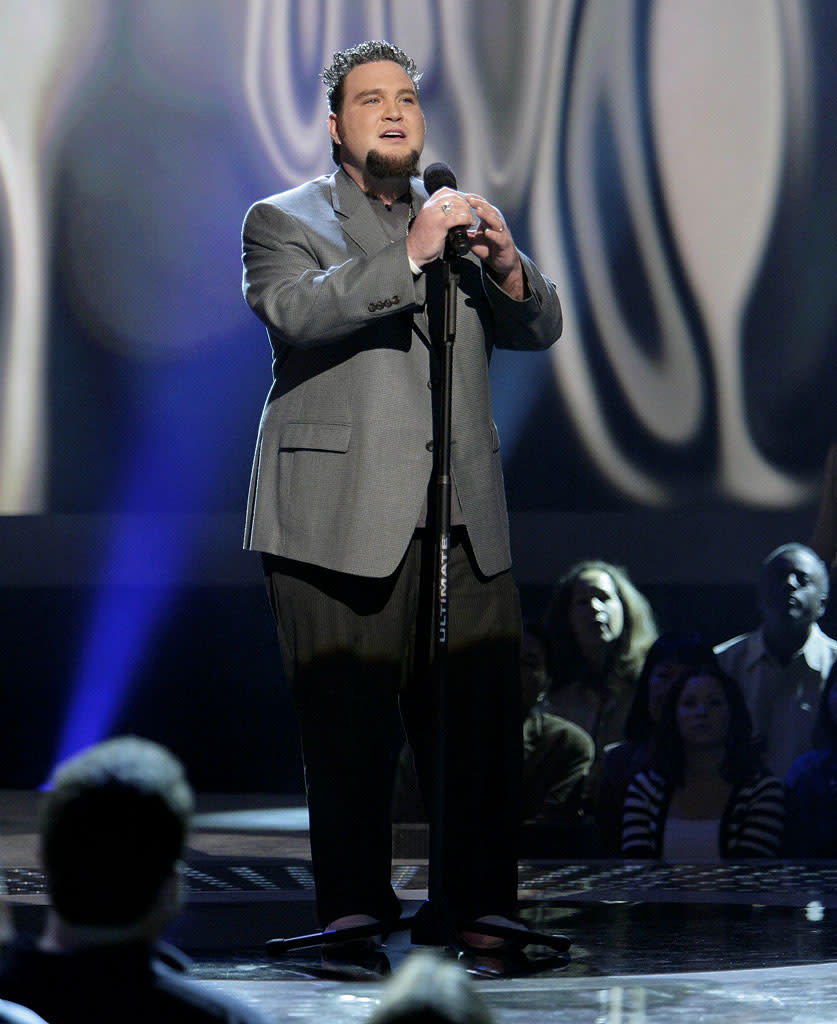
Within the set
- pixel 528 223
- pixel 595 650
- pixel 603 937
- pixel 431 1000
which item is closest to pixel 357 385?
pixel 603 937

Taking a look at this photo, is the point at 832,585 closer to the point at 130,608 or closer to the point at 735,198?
the point at 735,198

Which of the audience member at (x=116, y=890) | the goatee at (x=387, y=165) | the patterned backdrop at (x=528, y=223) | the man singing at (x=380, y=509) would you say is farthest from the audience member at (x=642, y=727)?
the audience member at (x=116, y=890)

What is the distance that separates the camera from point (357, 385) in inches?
86.4

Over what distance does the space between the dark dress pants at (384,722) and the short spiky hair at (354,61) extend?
26.1 inches

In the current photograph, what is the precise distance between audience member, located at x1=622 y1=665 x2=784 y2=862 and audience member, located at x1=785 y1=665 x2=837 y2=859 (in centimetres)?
7

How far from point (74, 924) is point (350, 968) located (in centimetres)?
118

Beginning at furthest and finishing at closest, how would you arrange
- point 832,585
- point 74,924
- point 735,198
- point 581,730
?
point 735,198 → point 832,585 → point 581,730 → point 74,924

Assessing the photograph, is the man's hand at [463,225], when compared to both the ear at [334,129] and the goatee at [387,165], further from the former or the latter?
the ear at [334,129]

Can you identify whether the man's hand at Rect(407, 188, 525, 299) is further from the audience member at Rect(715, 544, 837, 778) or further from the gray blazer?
the audience member at Rect(715, 544, 837, 778)

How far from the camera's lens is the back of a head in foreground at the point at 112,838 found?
0.90 meters

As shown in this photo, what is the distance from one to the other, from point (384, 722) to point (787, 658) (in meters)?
2.34

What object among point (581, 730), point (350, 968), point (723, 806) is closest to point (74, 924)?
point (350, 968)

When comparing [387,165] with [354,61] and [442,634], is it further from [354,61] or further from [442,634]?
[442,634]

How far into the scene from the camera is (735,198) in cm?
505
